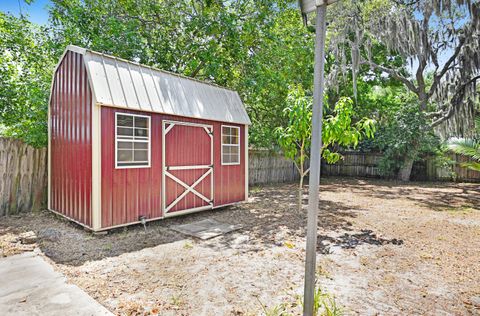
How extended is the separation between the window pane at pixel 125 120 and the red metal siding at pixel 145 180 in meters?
0.10

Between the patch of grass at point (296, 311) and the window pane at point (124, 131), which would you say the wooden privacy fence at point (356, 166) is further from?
the patch of grass at point (296, 311)

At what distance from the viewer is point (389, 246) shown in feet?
13.4

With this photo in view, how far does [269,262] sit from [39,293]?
2.50 metres

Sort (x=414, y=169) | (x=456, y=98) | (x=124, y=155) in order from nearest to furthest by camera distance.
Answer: (x=124, y=155)
(x=456, y=98)
(x=414, y=169)

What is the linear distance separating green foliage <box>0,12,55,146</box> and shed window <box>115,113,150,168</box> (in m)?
2.36

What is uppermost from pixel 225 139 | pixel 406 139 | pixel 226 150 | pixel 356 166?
pixel 406 139

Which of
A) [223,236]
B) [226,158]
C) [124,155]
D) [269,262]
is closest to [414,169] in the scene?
[226,158]

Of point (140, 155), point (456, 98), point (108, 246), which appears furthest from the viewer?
point (456, 98)

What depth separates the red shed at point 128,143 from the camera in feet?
14.1

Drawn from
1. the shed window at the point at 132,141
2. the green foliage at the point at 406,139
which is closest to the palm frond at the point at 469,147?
the green foliage at the point at 406,139

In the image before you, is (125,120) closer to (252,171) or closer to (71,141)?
(71,141)

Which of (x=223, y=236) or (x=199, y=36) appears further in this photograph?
(x=199, y=36)

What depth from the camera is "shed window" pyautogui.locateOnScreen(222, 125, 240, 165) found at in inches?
250

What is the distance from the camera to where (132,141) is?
464 cm
